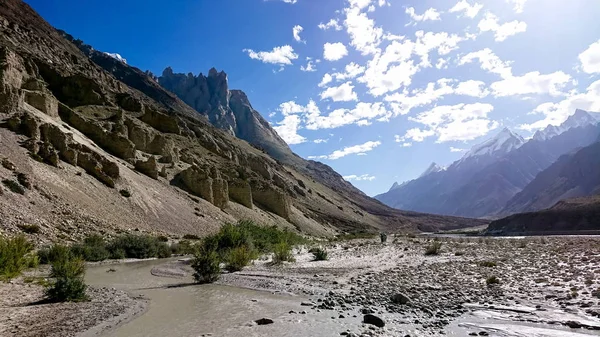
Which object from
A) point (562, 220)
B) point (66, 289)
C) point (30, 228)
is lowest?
point (66, 289)

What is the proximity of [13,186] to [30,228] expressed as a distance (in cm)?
517

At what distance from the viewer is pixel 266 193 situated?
71.9 metres

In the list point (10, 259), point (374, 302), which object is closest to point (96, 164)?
point (10, 259)

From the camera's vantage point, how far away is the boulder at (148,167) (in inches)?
2057

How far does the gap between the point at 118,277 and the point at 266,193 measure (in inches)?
2074

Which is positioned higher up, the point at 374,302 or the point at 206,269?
the point at 206,269

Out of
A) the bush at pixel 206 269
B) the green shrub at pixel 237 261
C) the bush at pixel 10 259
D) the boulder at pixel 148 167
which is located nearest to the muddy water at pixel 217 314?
the bush at pixel 206 269

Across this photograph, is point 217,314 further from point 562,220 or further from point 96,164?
point 562,220

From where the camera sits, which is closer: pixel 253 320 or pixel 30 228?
pixel 253 320

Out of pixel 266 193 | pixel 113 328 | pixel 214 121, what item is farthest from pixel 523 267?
pixel 214 121

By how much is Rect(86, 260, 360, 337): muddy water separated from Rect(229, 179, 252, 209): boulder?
157 ft

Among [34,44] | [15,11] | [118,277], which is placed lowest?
[118,277]

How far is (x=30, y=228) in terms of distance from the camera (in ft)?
83.0

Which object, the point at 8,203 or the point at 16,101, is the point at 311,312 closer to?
the point at 8,203
